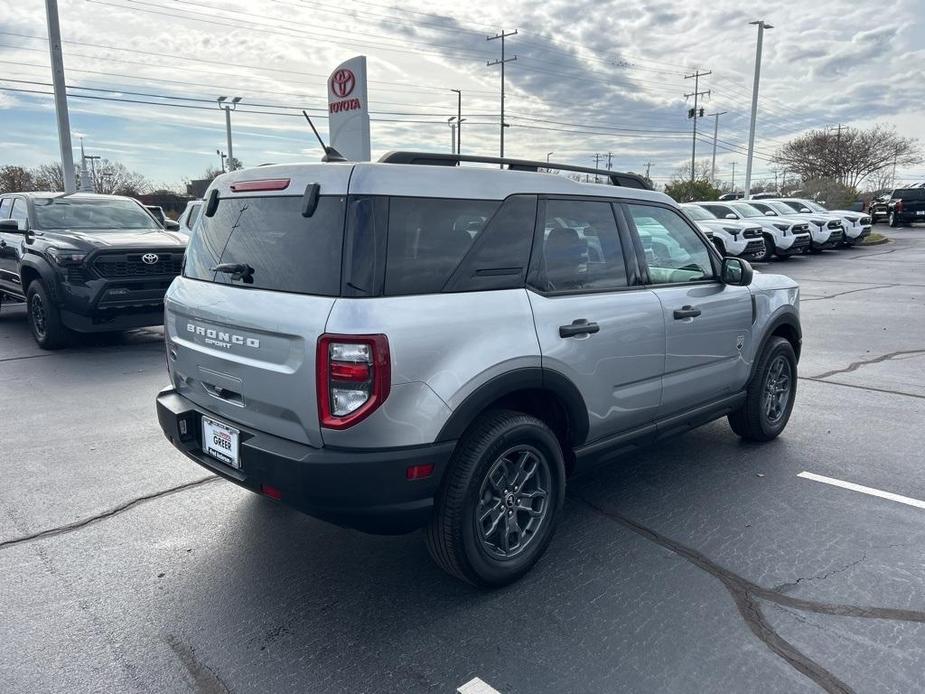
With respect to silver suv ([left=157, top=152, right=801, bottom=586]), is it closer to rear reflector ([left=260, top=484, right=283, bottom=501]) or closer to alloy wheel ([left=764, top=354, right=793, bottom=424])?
rear reflector ([left=260, top=484, right=283, bottom=501])

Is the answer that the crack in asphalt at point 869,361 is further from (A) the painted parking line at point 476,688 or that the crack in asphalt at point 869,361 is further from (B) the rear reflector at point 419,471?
(A) the painted parking line at point 476,688

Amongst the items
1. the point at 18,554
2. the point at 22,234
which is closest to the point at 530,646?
the point at 18,554

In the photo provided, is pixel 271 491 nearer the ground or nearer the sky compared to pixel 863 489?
nearer the sky

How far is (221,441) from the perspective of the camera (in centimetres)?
311

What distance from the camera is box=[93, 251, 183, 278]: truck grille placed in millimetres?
7855

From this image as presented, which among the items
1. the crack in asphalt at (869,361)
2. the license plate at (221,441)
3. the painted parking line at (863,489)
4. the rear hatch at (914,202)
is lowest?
the painted parking line at (863,489)

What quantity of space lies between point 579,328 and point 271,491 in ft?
5.20

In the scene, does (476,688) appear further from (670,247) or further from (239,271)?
(670,247)

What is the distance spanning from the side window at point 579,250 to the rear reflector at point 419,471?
1027 millimetres

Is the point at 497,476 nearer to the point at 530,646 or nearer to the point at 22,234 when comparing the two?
the point at 530,646

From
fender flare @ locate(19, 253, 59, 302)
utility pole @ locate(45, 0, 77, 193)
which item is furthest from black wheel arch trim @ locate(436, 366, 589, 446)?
utility pole @ locate(45, 0, 77, 193)

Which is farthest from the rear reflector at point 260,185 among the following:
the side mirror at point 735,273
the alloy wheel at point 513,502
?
the side mirror at point 735,273

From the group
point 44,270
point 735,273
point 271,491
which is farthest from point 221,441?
point 44,270

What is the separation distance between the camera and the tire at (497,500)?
2883 millimetres
